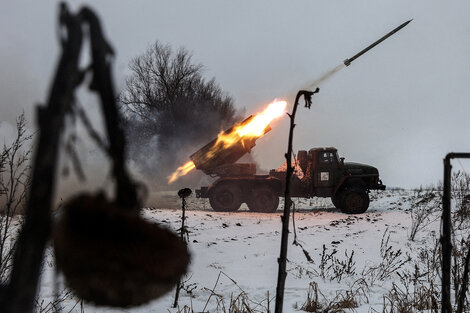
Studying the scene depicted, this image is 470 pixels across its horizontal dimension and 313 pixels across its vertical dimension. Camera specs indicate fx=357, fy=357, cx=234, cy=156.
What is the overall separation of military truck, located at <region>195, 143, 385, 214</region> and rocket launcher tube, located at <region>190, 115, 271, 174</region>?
4cm

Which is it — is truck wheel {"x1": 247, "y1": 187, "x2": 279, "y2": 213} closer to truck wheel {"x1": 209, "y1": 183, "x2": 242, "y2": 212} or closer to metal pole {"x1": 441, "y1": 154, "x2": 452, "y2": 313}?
truck wheel {"x1": 209, "y1": 183, "x2": 242, "y2": 212}

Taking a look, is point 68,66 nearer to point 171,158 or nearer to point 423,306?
point 423,306

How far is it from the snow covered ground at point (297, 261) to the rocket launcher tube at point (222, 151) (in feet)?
12.8

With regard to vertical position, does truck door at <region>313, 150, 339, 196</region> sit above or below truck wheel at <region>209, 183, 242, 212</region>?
above

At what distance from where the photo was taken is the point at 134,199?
36 cm

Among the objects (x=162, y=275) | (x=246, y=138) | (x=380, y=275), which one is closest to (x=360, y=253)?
(x=380, y=275)

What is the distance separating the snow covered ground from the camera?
14.7 ft

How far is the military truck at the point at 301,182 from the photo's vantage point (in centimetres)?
1424

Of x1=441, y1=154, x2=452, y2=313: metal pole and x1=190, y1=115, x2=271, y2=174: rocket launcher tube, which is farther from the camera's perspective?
x1=190, y1=115, x2=271, y2=174: rocket launcher tube

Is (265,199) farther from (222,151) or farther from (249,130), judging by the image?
(249,130)

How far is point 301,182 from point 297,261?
810 cm

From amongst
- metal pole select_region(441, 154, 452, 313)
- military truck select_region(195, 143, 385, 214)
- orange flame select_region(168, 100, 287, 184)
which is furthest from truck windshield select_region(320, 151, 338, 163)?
metal pole select_region(441, 154, 452, 313)

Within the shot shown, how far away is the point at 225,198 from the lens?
14586mm

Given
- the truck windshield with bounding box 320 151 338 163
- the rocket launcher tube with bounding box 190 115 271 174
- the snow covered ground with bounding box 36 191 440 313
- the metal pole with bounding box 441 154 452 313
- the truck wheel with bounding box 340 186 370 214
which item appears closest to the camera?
the metal pole with bounding box 441 154 452 313
